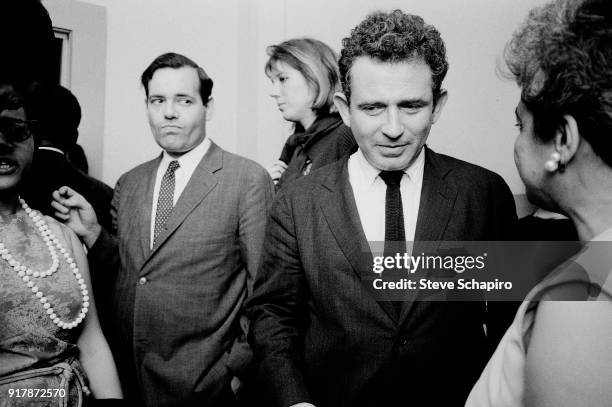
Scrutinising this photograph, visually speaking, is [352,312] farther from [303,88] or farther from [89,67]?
[89,67]

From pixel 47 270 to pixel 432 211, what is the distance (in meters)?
0.86

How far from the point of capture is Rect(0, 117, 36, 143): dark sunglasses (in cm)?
114

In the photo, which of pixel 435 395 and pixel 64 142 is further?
pixel 64 142

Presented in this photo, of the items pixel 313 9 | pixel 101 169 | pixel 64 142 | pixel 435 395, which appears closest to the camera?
pixel 435 395

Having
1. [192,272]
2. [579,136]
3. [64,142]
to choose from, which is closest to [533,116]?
[579,136]

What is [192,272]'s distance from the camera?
175cm

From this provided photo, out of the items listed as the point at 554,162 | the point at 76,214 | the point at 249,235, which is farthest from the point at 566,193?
the point at 76,214

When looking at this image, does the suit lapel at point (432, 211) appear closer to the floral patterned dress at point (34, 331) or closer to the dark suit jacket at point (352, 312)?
the dark suit jacket at point (352, 312)

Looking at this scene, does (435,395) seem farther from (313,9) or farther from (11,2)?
(313,9)

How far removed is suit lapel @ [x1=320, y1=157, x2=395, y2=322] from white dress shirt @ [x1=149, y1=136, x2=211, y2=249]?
73cm

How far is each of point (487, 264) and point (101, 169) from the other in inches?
83.2

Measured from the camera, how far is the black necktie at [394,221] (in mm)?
1202

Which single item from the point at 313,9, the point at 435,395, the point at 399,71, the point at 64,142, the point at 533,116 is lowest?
the point at 435,395

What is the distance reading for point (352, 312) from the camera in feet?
3.92
